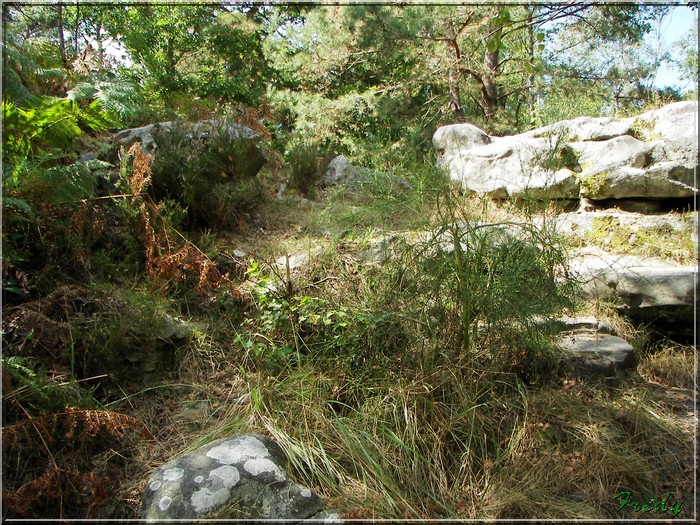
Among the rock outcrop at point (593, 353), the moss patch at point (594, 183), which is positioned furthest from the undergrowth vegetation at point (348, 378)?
the moss patch at point (594, 183)

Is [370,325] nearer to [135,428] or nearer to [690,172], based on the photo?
[135,428]

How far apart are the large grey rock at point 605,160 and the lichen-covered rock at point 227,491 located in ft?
11.5

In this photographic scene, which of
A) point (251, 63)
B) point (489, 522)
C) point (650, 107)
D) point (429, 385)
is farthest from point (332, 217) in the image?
point (251, 63)

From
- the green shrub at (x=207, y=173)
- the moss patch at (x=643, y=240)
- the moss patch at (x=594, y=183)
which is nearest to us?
the green shrub at (x=207, y=173)

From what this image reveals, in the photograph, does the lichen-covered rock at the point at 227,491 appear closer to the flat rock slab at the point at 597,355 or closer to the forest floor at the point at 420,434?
the forest floor at the point at 420,434

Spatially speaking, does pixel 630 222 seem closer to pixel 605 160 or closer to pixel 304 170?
pixel 605 160

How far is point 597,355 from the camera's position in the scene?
142 inches

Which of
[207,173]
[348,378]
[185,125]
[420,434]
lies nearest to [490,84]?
[185,125]

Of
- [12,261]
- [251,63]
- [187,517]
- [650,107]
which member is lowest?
[187,517]

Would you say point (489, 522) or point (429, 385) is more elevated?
point (429, 385)

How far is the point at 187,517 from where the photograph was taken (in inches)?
83.8

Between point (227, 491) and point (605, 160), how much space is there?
5375mm

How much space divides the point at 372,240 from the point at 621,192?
3.13 m

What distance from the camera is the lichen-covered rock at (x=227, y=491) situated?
2.16 meters
